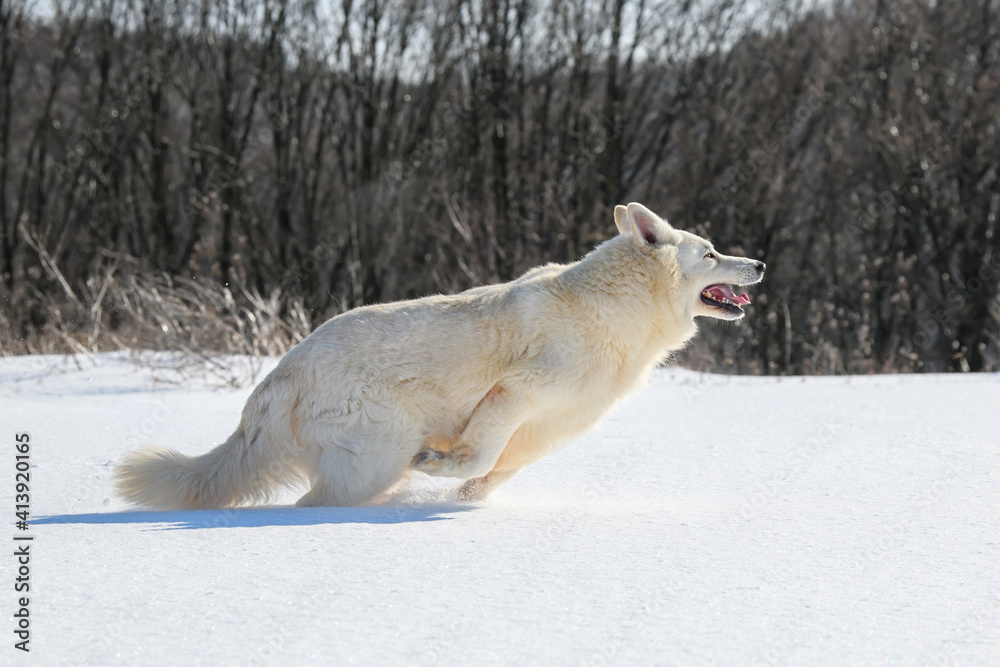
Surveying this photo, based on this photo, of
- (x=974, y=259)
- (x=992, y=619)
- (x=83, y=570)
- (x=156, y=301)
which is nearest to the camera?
(x=992, y=619)

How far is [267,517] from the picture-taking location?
4039mm

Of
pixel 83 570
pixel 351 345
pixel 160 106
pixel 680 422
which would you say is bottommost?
pixel 680 422

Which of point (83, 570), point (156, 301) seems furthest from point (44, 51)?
point (83, 570)

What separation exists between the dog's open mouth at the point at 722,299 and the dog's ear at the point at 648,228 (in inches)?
15.1

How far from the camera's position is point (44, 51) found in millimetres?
23016

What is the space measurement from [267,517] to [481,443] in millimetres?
1141

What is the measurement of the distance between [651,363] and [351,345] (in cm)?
168

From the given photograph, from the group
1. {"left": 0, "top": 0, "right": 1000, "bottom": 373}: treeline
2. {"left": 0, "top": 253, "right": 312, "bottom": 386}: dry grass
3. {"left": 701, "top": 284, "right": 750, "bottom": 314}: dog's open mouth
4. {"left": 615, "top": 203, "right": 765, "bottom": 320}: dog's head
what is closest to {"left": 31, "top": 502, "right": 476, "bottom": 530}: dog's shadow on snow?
{"left": 615, "top": 203, "right": 765, "bottom": 320}: dog's head

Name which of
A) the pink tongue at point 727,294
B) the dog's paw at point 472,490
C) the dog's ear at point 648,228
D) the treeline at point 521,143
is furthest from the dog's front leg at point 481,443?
the treeline at point 521,143

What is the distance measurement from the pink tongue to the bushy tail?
2.54 metres

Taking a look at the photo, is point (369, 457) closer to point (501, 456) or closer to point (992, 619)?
point (501, 456)

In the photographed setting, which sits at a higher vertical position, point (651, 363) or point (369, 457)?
point (651, 363)

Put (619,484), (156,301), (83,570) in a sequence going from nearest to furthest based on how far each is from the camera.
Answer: (83,570)
(619,484)
(156,301)

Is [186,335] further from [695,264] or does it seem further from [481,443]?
[695,264]
